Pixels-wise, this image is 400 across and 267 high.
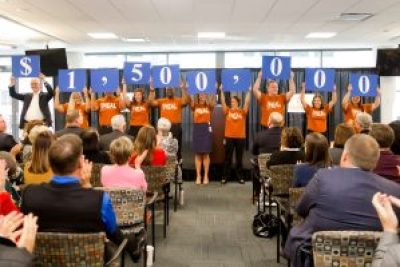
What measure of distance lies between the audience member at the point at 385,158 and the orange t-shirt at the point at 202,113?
4459 millimetres

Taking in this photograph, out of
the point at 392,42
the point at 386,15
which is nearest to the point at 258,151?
the point at 386,15

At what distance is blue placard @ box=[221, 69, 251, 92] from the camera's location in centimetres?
679

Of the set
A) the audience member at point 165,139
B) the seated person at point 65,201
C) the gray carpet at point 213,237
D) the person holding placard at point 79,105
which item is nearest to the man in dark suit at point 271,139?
Answer: the gray carpet at point 213,237

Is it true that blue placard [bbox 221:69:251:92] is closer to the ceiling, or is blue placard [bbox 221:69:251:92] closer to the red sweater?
the ceiling

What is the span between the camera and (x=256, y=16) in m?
7.66

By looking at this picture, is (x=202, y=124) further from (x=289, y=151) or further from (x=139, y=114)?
(x=289, y=151)

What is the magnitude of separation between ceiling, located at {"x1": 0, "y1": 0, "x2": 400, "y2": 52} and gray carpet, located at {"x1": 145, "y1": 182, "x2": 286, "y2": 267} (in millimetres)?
2966

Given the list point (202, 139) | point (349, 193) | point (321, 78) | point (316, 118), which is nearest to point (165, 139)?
point (202, 139)

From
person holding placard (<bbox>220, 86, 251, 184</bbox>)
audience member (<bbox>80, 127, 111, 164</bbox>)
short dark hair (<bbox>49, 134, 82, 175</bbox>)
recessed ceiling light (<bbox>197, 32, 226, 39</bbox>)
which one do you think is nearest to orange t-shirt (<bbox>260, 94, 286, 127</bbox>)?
person holding placard (<bbox>220, 86, 251, 184</bbox>)

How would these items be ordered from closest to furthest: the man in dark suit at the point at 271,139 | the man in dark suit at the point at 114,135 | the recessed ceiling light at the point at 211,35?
the man in dark suit at the point at 114,135 < the man in dark suit at the point at 271,139 < the recessed ceiling light at the point at 211,35

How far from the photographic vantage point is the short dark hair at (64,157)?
218cm

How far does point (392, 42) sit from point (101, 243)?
11.2 metres

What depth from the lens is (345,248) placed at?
1918 mm

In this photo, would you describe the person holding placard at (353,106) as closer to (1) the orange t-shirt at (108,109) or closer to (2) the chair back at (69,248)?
(1) the orange t-shirt at (108,109)
